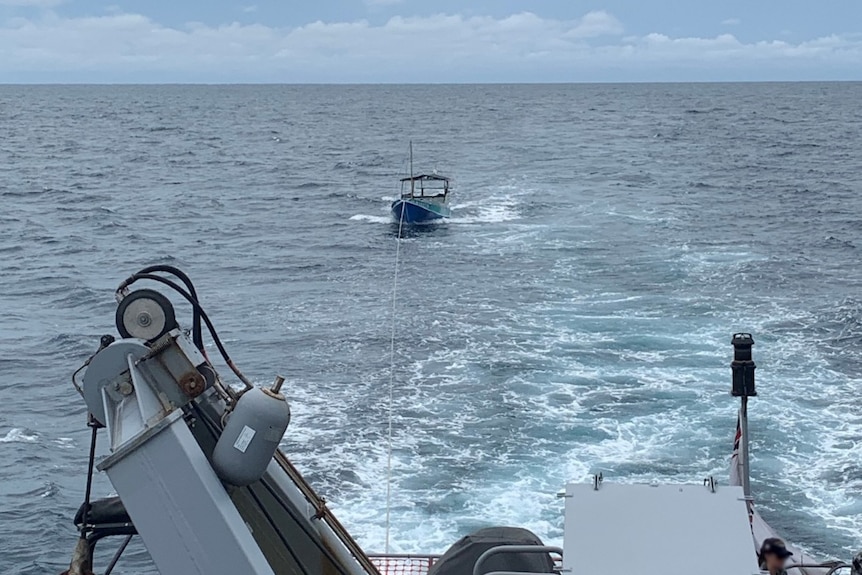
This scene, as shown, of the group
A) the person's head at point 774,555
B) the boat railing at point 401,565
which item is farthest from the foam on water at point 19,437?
the person's head at point 774,555

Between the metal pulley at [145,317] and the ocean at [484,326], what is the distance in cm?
1171

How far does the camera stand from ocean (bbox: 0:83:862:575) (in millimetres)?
19031

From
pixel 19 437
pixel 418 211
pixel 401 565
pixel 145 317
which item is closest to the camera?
pixel 145 317

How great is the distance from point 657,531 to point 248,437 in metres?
2.13

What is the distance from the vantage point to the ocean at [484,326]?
62.4 feet

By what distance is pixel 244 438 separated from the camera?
16.2 feet

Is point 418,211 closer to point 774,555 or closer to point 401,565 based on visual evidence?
point 401,565

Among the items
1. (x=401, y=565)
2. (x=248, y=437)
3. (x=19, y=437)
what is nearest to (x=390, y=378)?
(x=19, y=437)

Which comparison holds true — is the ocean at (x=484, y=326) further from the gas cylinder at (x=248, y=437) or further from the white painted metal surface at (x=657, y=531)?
the gas cylinder at (x=248, y=437)

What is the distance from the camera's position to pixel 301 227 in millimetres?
52594

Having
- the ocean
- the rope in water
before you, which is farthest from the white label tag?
the ocean

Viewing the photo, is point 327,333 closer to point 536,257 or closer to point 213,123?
point 536,257

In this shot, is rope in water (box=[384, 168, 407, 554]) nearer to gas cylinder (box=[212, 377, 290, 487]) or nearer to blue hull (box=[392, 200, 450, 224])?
blue hull (box=[392, 200, 450, 224])

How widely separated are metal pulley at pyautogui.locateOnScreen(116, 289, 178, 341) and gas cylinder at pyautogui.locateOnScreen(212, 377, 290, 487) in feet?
2.20
